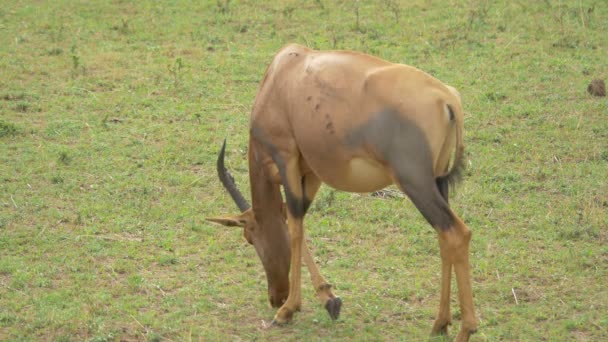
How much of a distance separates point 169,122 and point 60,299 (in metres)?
4.24

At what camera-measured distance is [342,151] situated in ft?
24.0

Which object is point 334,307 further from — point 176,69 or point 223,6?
point 223,6

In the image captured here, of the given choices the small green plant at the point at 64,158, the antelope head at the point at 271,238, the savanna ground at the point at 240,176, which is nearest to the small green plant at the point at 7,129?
the savanna ground at the point at 240,176

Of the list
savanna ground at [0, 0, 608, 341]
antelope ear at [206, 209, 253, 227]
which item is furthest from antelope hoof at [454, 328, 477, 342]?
antelope ear at [206, 209, 253, 227]

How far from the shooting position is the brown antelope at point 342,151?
6891 mm

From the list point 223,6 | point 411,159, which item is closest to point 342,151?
point 411,159

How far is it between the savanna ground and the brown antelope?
46 centimetres

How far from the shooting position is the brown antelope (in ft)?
22.6

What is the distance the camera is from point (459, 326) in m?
7.64

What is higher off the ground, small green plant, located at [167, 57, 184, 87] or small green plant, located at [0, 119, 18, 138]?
small green plant, located at [167, 57, 184, 87]

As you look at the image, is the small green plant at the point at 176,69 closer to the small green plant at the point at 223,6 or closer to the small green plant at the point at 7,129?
the small green plant at the point at 223,6

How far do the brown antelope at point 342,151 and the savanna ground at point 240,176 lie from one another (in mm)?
463

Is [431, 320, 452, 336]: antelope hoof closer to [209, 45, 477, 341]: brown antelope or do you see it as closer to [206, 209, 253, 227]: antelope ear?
[209, 45, 477, 341]: brown antelope

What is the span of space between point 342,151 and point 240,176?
3.55 m
